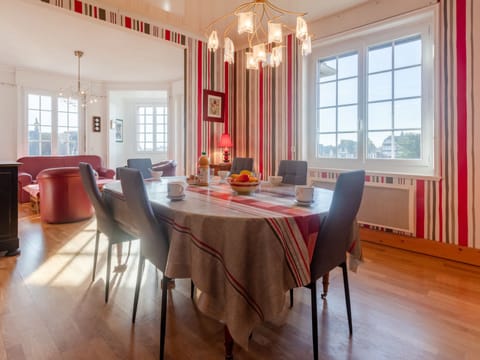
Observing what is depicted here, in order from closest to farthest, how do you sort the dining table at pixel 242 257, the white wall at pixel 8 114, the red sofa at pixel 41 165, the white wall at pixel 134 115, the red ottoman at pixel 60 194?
the dining table at pixel 242 257 < the red ottoman at pixel 60 194 < the red sofa at pixel 41 165 < the white wall at pixel 8 114 < the white wall at pixel 134 115

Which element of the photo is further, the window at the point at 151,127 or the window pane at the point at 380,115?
the window at the point at 151,127

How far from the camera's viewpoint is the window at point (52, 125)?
6379 millimetres

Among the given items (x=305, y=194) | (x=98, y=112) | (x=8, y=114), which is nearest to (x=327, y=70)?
(x=305, y=194)

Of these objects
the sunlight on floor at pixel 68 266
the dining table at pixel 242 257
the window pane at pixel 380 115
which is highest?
the window pane at pixel 380 115

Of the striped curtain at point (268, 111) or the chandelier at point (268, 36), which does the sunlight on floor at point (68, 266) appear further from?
the striped curtain at point (268, 111)

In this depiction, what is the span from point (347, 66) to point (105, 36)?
3574 mm

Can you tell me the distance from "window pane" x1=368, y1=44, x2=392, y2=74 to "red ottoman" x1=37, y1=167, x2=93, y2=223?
3999mm

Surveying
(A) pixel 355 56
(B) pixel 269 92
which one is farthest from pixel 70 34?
(A) pixel 355 56

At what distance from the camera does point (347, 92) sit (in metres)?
3.60

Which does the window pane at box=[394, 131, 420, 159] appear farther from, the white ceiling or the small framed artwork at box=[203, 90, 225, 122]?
the small framed artwork at box=[203, 90, 225, 122]

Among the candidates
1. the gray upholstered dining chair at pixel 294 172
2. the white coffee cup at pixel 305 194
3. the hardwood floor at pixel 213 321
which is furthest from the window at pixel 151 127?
the white coffee cup at pixel 305 194

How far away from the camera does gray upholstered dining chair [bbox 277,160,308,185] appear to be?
253 centimetres

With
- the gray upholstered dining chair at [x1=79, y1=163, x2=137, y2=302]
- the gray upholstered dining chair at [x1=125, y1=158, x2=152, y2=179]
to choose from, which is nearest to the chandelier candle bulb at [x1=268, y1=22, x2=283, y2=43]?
the gray upholstered dining chair at [x1=79, y1=163, x2=137, y2=302]

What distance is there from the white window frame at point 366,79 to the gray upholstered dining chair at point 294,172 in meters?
1.25
